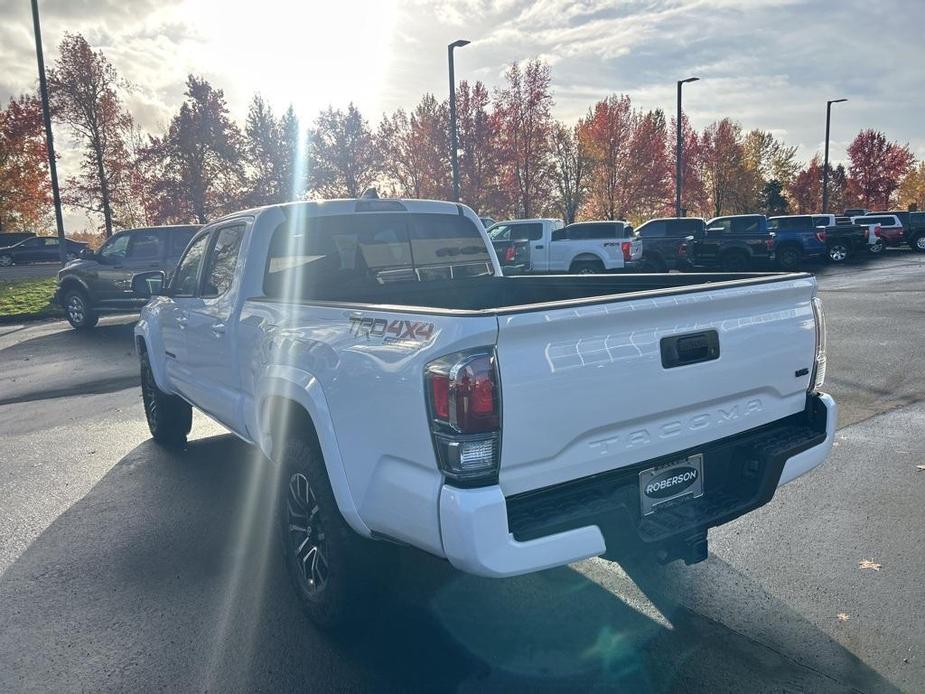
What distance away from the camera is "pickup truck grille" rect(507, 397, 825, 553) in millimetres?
2514

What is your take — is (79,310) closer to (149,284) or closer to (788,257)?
(149,284)

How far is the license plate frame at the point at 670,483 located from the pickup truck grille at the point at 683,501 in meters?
0.02

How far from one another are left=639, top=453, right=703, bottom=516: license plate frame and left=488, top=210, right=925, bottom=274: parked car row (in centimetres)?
1664

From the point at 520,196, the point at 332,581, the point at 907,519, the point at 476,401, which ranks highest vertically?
the point at 520,196

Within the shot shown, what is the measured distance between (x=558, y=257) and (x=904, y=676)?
18270 mm

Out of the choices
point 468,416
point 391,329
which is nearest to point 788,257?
point 391,329

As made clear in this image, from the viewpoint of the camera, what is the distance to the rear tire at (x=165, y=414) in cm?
622

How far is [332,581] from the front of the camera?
306 centimetres

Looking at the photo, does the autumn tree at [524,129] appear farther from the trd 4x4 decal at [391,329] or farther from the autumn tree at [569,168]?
the trd 4x4 decal at [391,329]

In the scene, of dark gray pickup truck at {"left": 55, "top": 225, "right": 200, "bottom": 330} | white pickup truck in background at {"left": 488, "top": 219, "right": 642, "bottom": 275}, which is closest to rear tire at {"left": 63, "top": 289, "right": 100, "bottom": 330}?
dark gray pickup truck at {"left": 55, "top": 225, "right": 200, "bottom": 330}

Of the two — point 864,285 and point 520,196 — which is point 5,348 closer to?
point 864,285

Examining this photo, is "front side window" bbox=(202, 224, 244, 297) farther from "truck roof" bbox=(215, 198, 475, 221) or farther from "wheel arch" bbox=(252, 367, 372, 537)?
"wheel arch" bbox=(252, 367, 372, 537)

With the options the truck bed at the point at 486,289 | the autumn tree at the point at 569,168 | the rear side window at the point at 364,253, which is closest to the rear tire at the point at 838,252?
the autumn tree at the point at 569,168

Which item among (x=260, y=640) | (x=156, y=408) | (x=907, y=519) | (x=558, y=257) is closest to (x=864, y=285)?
(x=558, y=257)
